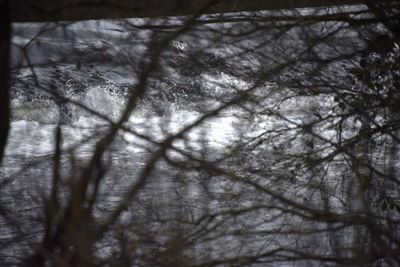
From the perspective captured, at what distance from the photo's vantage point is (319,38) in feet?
9.24

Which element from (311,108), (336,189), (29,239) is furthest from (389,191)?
(29,239)

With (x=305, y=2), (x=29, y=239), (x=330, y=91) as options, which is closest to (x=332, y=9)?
(x=305, y=2)

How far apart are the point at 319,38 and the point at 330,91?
25 cm

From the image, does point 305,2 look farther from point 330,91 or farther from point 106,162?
point 106,162

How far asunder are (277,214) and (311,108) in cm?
50

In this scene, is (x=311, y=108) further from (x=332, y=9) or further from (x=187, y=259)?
(x=187, y=259)

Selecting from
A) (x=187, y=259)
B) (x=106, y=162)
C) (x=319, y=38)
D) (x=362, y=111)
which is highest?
(x=319, y=38)

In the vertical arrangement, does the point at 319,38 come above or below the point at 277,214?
above

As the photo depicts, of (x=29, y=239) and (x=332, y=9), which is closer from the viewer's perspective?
(x=29, y=239)

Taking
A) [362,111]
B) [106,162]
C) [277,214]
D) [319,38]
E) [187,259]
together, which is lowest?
[187,259]

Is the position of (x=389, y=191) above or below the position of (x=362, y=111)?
below

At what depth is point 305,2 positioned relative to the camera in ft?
9.16

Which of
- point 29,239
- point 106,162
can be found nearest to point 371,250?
point 106,162

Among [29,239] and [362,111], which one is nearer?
[29,239]
